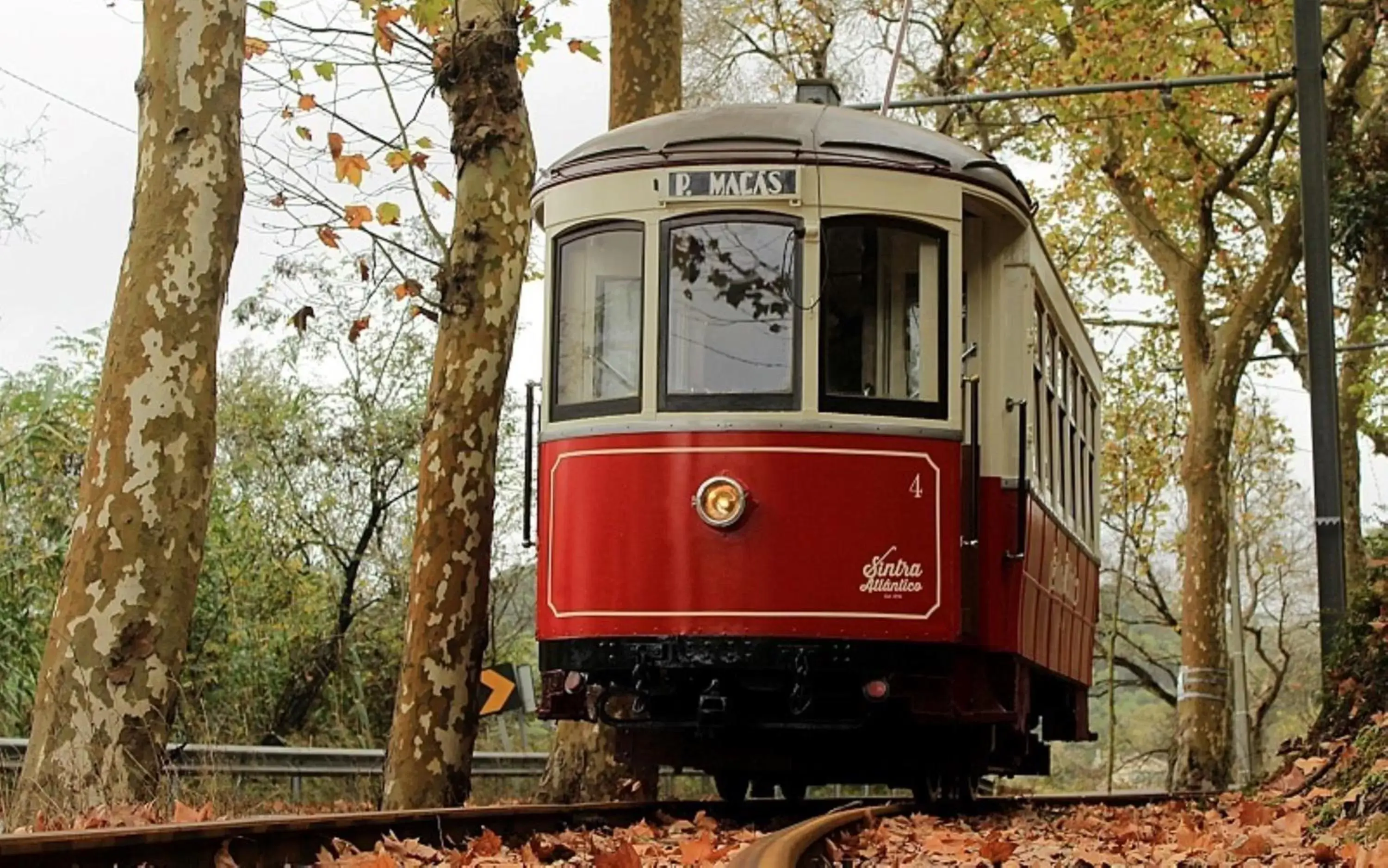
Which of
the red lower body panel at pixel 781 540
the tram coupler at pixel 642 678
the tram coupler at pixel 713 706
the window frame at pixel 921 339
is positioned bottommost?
the tram coupler at pixel 713 706

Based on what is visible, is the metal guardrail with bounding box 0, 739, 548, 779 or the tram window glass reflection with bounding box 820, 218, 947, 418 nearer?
the tram window glass reflection with bounding box 820, 218, 947, 418

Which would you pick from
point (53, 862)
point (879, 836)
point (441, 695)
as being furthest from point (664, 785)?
point (53, 862)

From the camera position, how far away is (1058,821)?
1013 centimetres

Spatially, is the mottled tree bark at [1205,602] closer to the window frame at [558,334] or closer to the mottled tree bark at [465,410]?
the mottled tree bark at [465,410]

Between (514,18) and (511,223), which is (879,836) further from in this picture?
(514,18)

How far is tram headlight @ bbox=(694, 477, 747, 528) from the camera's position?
31.2 feet

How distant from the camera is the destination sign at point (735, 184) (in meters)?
9.70

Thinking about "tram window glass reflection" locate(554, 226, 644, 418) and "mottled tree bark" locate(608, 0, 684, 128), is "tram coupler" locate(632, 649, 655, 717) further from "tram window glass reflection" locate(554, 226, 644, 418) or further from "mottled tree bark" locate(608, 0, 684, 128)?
"mottled tree bark" locate(608, 0, 684, 128)

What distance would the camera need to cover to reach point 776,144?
9.77 meters

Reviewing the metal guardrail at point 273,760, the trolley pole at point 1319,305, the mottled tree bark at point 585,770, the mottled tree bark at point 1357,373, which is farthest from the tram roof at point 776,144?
the mottled tree bark at point 1357,373

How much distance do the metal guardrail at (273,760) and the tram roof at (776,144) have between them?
3.70 meters

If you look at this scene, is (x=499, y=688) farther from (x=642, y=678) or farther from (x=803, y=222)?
(x=803, y=222)

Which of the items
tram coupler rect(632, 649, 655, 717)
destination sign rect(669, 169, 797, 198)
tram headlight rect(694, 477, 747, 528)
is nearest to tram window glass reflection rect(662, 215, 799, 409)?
destination sign rect(669, 169, 797, 198)

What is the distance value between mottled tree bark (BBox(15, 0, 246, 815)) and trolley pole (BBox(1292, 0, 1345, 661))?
700 cm
